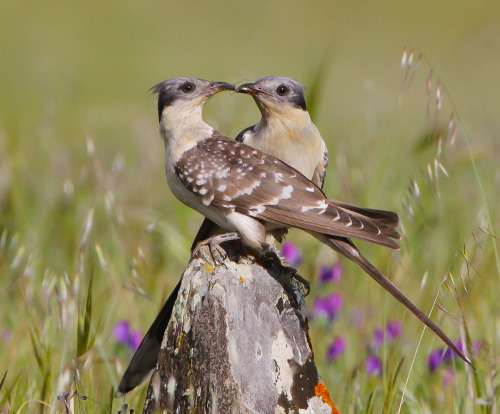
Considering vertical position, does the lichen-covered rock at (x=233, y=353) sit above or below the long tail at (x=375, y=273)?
below

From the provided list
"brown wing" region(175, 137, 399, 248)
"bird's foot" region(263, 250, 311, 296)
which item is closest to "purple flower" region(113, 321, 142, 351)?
"brown wing" region(175, 137, 399, 248)

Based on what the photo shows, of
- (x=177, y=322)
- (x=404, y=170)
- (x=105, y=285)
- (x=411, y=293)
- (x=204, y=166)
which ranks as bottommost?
(x=105, y=285)

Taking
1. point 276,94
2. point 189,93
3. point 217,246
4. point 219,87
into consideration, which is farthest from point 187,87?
point 217,246

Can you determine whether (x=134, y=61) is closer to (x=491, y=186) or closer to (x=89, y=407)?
(x=491, y=186)

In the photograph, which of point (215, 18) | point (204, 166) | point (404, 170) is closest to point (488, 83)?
point (215, 18)

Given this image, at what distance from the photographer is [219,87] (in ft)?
14.5

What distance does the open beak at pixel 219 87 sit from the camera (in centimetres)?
432

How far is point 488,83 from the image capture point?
1833cm

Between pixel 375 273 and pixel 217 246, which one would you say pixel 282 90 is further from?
pixel 375 273

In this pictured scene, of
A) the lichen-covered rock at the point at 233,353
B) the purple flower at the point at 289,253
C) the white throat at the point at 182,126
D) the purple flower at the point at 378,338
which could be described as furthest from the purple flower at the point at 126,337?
the lichen-covered rock at the point at 233,353

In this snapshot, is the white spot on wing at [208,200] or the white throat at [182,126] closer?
the white spot on wing at [208,200]

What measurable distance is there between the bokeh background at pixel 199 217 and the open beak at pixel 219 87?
51 cm

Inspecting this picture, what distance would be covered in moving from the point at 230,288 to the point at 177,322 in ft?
0.84

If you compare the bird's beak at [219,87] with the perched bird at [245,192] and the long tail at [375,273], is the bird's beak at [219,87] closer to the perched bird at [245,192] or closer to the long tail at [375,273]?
the perched bird at [245,192]
